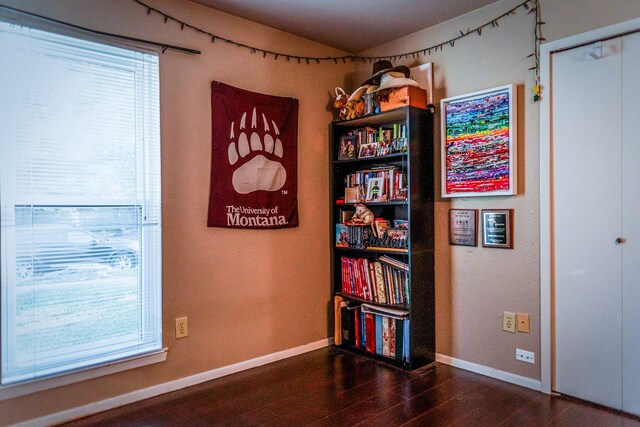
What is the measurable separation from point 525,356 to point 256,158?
2.11 meters

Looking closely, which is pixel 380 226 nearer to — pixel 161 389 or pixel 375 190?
pixel 375 190

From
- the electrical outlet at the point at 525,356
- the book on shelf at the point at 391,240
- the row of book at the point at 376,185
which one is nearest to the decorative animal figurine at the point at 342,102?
the row of book at the point at 376,185

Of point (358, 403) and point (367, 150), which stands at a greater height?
point (367, 150)

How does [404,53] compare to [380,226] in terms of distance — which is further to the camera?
[404,53]

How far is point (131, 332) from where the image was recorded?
2436 millimetres

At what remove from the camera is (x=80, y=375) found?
225 centimetres

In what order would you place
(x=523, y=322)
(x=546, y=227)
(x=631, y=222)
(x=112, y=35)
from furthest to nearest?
(x=523, y=322) → (x=546, y=227) → (x=112, y=35) → (x=631, y=222)

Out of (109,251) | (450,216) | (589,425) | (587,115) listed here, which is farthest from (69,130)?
(589,425)

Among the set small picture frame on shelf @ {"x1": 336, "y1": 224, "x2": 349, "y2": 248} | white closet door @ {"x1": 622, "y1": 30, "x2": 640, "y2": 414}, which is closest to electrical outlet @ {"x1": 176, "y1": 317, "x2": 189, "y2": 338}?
small picture frame on shelf @ {"x1": 336, "y1": 224, "x2": 349, "y2": 248}

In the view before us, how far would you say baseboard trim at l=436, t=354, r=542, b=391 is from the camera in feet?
8.34

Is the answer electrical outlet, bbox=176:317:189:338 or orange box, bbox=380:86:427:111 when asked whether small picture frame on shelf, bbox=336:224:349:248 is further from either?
electrical outlet, bbox=176:317:189:338

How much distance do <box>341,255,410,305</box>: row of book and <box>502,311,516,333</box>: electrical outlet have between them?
598 millimetres

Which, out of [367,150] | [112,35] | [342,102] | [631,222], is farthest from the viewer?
[342,102]

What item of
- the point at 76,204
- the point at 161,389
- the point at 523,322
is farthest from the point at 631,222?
the point at 76,204
